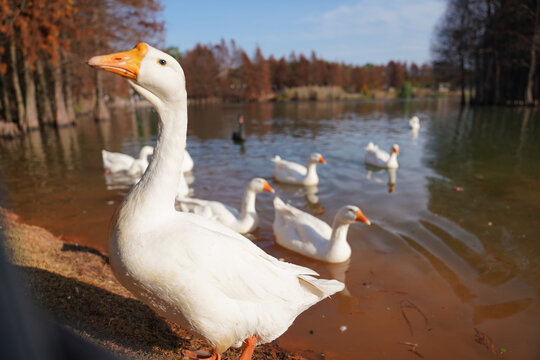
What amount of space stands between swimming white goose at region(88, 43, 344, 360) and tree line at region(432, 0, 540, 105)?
39806mm

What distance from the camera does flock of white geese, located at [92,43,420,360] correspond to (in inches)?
79.1

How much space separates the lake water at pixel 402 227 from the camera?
3.56 meters

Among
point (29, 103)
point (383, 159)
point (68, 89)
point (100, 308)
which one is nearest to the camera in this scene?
point (100, 308)

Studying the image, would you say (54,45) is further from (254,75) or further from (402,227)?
(254,75)

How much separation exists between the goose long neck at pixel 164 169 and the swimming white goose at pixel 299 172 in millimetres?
6596

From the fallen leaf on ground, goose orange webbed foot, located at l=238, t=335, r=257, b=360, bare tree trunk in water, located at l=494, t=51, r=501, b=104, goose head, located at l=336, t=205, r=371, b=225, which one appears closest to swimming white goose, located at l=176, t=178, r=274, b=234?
goose head, located at l=336, t=205, r=371, b=225

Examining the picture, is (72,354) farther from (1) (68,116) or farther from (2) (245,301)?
(1) (68,116)

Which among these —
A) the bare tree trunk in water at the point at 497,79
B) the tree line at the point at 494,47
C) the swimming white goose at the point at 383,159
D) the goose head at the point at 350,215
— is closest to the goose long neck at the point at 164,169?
the goose head at the point at 350,215

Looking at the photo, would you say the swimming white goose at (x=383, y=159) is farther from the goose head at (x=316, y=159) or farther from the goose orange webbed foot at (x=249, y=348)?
the goose orange webbed foot at (x=249, y=348)

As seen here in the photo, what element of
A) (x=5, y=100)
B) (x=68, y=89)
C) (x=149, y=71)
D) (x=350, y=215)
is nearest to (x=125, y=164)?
(x=350, y=215)

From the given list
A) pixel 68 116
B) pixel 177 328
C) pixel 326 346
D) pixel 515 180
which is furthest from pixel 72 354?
pixel 68 116

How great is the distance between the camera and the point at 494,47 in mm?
37875

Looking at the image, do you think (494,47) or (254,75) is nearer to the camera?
(494,47)

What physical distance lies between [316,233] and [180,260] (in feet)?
12.0
